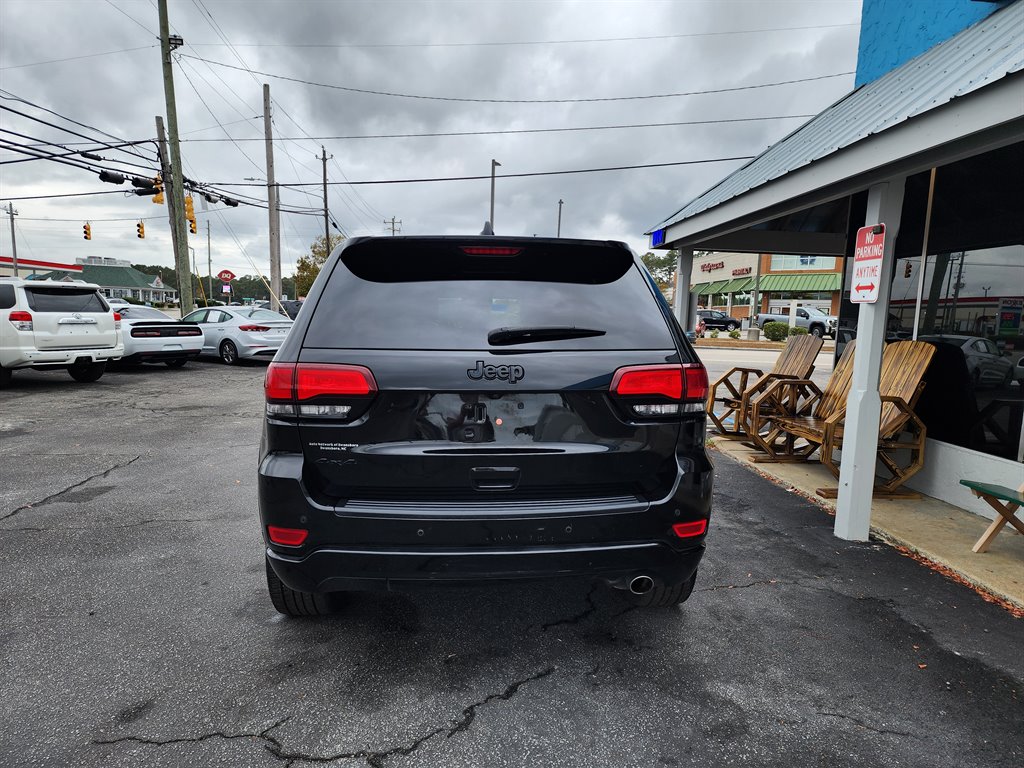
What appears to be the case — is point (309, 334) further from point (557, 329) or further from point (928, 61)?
point (928, 61)

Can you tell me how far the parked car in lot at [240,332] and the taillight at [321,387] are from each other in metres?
13.1

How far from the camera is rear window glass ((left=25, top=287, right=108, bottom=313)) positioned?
9594 mm

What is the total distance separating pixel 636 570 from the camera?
2.25 meters

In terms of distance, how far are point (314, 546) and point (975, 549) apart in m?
4.10

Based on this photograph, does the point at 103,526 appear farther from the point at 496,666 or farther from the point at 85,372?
the point at 85,372

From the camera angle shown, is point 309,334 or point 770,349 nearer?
point 309,334

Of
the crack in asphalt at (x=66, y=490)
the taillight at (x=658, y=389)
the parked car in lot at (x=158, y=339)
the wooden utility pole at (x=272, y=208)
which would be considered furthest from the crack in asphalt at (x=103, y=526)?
the wooden utility pole at (x=272, y=208)

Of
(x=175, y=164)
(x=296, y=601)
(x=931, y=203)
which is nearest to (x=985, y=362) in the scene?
(x=931, y=203)

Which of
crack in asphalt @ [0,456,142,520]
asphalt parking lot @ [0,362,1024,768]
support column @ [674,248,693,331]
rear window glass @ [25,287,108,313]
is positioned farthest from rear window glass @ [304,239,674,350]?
rear window glass @ [25,287,108,313]

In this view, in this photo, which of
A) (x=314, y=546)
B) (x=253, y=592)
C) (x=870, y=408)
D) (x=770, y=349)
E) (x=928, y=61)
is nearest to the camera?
(x=314, y=546)

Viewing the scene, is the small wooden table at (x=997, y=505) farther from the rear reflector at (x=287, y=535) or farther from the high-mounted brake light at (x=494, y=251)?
the rear reflector at (x=287, y=535)

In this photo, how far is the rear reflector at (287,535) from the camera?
215 cm

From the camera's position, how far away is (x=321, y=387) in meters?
2.12

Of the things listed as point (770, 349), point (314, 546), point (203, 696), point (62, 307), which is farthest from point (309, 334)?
point (770, 349)
